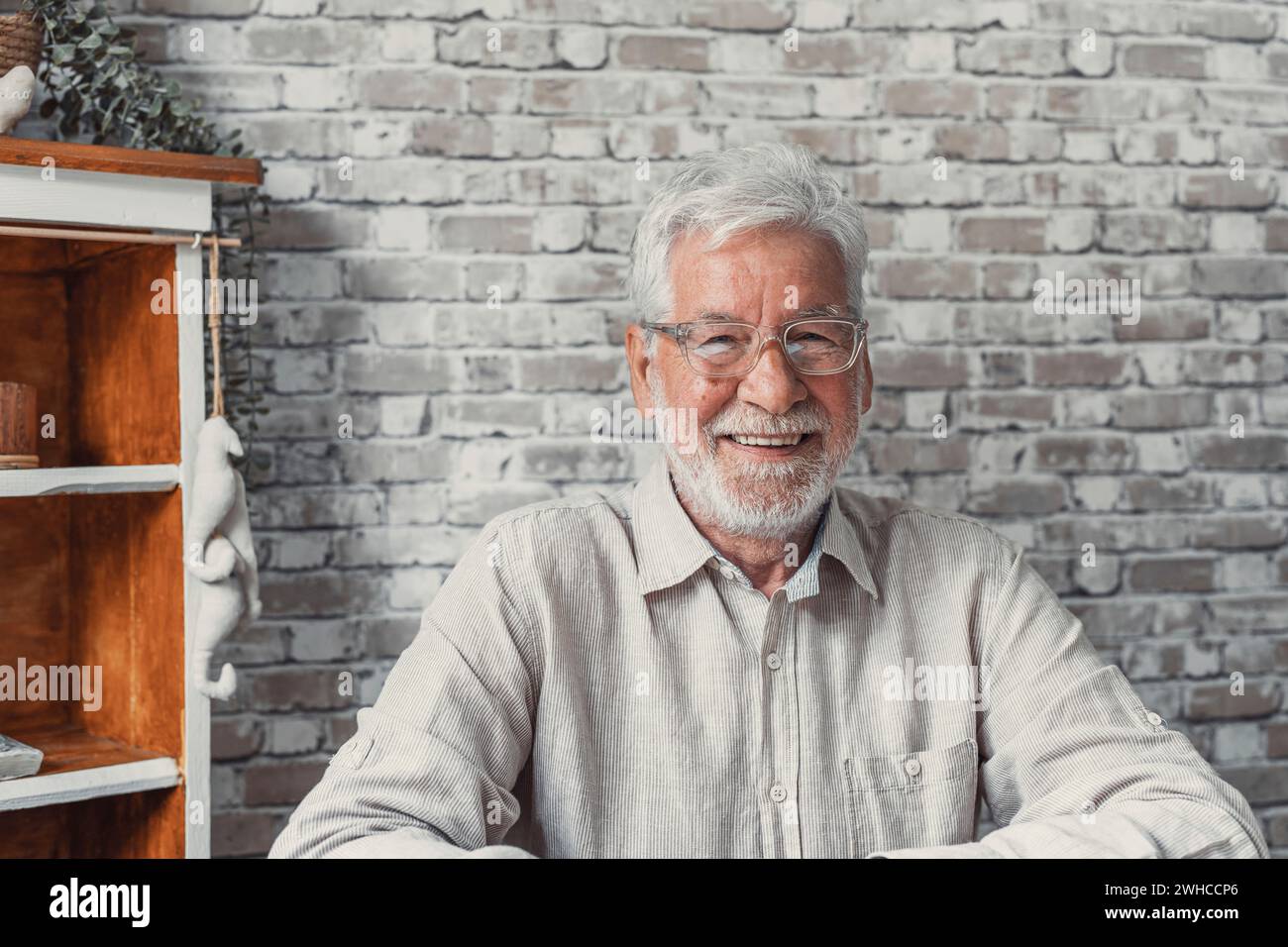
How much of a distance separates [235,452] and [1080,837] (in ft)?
3.79

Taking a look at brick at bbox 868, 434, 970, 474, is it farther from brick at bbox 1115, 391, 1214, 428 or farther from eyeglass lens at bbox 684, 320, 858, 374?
eyeglass lens at bbox 684, 320, 858, 374

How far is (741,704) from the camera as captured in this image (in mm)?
1449

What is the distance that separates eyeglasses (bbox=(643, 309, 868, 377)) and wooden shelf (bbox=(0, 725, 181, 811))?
3.02 feet

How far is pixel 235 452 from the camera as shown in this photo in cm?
159

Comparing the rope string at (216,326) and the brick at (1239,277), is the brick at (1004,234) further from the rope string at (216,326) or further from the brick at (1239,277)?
the rope string at (216,326)

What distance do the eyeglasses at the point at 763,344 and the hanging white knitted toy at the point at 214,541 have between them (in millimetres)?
633

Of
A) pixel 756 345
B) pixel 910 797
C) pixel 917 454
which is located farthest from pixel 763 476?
pixel 917 454

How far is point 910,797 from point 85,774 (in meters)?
1.09

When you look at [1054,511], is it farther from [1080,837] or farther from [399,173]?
[399,173]

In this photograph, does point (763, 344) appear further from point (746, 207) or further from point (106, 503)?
point (106, 503)

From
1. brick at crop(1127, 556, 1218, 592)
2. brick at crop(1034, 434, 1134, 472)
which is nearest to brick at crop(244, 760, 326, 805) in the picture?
brick at crop(1034, 434, 1134, 472)

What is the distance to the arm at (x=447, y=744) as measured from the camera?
1.23 metres

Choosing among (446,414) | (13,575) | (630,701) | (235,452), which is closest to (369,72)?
(446,414)

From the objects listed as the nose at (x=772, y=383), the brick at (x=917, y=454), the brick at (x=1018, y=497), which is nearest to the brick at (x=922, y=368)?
the brick at (x=917, y=454)
